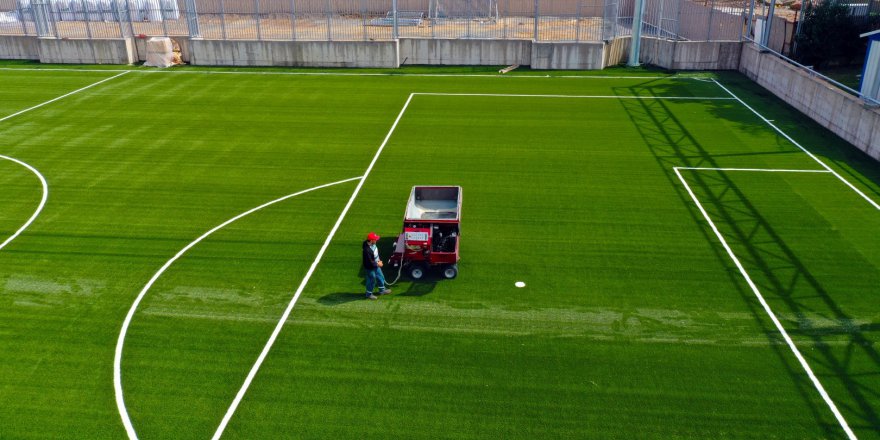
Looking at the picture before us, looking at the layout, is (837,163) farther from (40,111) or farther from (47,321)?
(40,111)

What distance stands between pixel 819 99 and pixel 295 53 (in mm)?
27709

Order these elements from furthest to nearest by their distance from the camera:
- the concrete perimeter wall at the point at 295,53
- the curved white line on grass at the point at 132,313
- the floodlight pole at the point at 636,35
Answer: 1. the concrete perimeter wall at the point at 295,53
2. the floodlight pole at the point at 636,35
3. the curved white line on grass at the point at 132,313

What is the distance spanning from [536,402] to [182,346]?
748 centimetres

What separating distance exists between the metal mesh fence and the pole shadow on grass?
50.8 ft

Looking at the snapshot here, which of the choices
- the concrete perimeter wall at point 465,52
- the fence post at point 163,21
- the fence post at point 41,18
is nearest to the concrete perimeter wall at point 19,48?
the fence post at point 41,18

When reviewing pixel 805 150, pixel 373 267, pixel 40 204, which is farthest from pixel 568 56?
pixel 40 204

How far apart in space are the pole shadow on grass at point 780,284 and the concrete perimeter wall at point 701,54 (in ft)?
41.4

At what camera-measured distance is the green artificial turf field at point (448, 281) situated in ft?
38.8

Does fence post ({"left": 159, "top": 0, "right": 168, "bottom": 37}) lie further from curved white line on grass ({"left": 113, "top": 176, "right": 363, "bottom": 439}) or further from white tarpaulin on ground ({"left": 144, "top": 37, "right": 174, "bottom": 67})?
curved white line on grass ({"left": 113, "top": 176, "right": 363, "bottom": 439})

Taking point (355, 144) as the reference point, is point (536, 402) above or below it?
below

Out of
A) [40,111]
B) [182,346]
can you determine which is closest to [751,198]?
[182,346]

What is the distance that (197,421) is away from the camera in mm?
11531

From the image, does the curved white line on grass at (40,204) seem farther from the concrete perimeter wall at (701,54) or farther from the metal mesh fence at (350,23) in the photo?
the concrete perimeter wall at (701,54)

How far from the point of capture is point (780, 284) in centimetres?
1541
